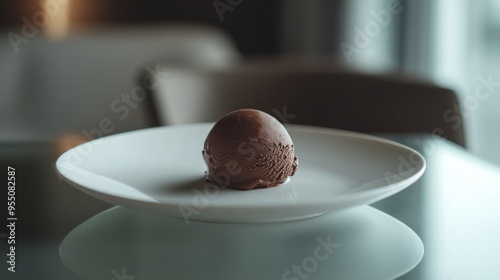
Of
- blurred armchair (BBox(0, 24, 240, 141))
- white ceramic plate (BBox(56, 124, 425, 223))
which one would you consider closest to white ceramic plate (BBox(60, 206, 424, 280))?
white ceramic plate (BBox(56, 124, 425, 223))

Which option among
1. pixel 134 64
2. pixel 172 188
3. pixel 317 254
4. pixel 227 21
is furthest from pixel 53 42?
pixel 317 254

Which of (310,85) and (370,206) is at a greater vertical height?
(370,206)

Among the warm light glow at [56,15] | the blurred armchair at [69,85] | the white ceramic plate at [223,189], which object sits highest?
the white ceramic plate at [223,189]

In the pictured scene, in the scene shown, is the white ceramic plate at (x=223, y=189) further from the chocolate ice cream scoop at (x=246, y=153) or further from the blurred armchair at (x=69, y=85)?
the blurred armchair at (x=69, y=85)

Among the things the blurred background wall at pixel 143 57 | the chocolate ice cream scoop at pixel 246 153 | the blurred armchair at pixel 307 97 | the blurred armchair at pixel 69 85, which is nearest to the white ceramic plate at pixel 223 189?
the chocolate ice cream scoop at pixel 246 153

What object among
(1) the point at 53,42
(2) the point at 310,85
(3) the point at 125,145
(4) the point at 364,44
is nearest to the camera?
(3) the point at 125,145

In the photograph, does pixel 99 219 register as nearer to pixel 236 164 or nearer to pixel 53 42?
pixel 236 164

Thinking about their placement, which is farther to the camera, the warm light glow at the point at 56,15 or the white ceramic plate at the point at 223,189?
the warm light glow at the point at 56,15
